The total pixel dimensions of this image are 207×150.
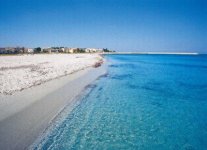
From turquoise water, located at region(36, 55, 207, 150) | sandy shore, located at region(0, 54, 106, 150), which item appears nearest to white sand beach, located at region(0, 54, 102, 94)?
sandy shore, located at region(0, 54, 106, 150)

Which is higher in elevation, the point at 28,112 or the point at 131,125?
the point at 28,112

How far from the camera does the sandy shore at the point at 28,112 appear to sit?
867cm

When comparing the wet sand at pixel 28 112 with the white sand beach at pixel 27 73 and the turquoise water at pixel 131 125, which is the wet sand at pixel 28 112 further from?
the white sand beach at pixel 27 73

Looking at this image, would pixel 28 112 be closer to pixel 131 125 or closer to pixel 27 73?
pixel 131 125

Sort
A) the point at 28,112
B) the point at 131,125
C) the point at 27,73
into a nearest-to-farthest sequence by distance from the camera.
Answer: the point at 131,125, the point at 28,112, the point at 27,73

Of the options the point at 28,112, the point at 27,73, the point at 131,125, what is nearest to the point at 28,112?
the point at 28,112

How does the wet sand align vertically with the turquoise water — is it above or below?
above

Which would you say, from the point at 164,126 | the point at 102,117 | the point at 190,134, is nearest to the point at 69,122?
the point at 102,117

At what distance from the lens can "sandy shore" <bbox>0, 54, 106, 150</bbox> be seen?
867cm

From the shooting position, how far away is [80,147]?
27.4ft

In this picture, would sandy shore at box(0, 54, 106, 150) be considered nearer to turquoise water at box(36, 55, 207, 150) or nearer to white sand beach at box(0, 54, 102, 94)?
turquoise water at box(36, 55, 207, 150)

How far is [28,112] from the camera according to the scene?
1193 cm

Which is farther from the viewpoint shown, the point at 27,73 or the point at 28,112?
the point at 27,73

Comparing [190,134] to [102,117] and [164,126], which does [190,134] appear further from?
[102,117]
